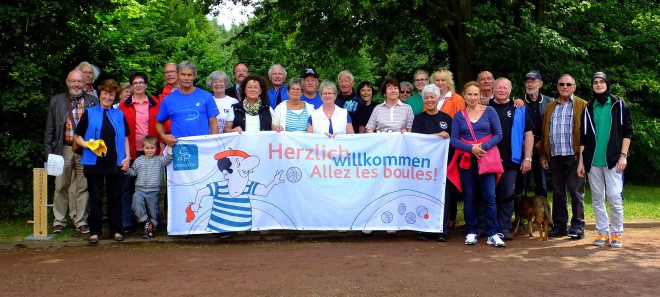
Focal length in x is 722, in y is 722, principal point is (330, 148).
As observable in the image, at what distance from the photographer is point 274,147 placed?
9055mm

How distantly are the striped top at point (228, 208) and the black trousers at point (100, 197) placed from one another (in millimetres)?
1126

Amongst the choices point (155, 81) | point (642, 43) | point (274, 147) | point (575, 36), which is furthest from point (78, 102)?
point (155, 81)

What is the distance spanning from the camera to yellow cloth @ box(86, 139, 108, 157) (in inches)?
341

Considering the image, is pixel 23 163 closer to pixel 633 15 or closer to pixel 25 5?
pixel 25 5

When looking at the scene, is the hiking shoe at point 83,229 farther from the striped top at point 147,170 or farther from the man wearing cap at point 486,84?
the man wearing cap at point 486,84

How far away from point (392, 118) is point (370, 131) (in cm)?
35

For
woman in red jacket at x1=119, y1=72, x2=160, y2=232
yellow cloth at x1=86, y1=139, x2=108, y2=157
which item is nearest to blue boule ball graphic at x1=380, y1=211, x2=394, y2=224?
woman in red jacket at x1=119, y1=72, x2=160, y2=232

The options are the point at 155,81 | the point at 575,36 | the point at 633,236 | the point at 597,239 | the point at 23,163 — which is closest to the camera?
the point at 597,239

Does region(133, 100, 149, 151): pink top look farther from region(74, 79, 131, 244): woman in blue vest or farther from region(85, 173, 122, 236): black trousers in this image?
region(85, 173, 122, 236): black trousers

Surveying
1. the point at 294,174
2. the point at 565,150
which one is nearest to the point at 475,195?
the point at 565,150

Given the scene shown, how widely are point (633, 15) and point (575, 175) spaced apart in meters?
8.27

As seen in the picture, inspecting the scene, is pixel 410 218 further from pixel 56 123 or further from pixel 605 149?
pixel 56 123

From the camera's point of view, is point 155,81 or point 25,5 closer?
point 25,5

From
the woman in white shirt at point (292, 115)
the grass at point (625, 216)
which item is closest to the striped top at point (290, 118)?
the woman in white shirt at point (292, 115)
